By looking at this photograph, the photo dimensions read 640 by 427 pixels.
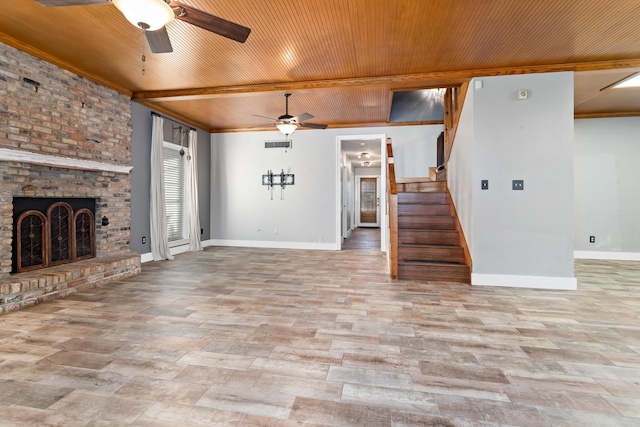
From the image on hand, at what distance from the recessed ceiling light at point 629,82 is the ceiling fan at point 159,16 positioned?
5.26 m

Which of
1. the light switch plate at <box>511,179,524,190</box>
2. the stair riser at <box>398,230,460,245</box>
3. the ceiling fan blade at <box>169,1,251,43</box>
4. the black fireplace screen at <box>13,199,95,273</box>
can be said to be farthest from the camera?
the stair riser at <box>398,230,460,245</box>

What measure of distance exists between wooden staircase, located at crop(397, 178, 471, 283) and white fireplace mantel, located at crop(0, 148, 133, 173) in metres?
4.51

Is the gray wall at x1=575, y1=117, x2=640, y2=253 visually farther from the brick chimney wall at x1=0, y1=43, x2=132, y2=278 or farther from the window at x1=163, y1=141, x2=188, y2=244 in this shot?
the brick chimney wall at x1=0, y1=43, x2=132, y2=278

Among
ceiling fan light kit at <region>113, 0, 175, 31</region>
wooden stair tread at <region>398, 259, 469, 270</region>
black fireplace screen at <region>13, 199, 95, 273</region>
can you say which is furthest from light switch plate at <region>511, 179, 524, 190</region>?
black fireplace screen at <region>13, 199, 95, 273</region>

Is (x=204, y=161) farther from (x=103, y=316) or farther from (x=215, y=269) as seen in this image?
(x=103, y=316)

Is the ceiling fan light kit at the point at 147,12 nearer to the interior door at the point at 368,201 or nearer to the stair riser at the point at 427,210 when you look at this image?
the stair riser at the point at 427,210

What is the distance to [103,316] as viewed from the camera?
2975mm

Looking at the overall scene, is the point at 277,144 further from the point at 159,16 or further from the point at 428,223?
the point at 159,16

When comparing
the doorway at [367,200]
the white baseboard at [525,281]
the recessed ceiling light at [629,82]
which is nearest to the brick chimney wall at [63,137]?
the white baseboard at [525,281]

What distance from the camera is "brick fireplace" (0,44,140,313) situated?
3410 mm

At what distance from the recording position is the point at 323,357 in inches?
86.7

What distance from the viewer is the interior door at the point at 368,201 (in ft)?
45.6

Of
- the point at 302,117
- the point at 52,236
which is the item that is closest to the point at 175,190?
the point at 52,236

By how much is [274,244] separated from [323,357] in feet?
17.8
